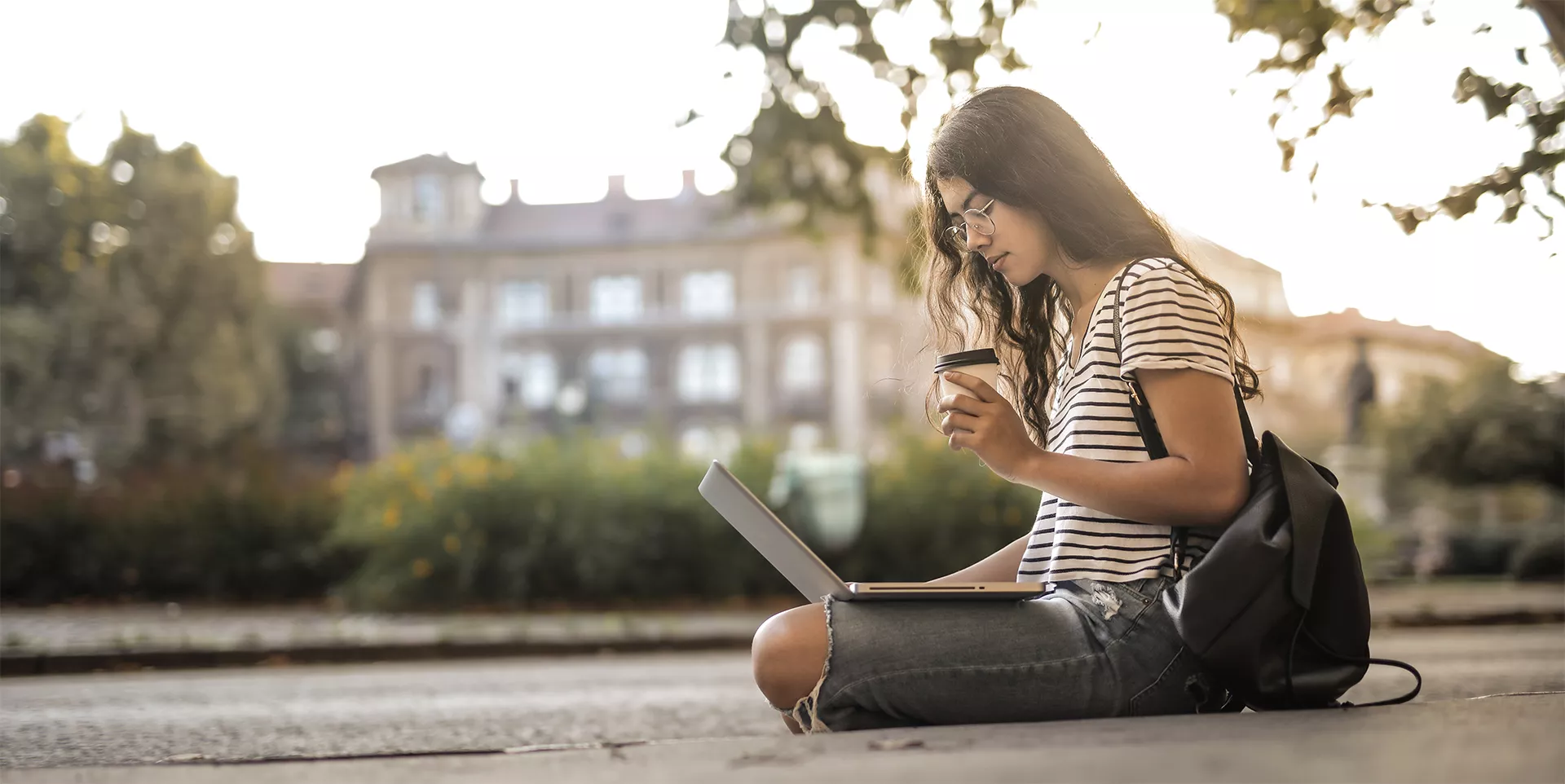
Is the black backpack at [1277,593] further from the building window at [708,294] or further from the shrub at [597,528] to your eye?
the building window at [708,294]

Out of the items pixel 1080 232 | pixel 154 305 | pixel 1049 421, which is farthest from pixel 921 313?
pixel 154 305

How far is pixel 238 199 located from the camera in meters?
35.6

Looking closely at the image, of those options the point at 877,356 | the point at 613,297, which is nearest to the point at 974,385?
the point at 877,356

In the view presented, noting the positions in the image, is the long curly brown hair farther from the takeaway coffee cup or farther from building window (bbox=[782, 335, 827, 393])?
building window (bbox=[782, 335, 827, 393])

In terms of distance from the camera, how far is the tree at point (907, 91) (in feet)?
12.9

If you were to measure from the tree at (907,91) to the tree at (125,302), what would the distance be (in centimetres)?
2578

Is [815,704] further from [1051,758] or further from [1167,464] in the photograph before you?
[1167,464]

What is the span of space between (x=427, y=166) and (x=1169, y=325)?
57810 mm

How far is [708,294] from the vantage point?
56.7m

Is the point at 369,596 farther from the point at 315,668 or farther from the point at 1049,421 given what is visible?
the point at 1049,421

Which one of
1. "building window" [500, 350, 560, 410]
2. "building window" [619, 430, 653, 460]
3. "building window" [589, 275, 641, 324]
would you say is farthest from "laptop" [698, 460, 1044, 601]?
"building window" [500, 350, 560, 410]

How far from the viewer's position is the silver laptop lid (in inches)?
88.0

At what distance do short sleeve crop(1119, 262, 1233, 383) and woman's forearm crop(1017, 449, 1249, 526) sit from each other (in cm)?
17

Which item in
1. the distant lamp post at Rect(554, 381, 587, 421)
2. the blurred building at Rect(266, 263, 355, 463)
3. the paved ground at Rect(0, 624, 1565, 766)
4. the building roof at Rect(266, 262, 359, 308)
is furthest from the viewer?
the building roof at Rect(266, 262, 359, 308)
